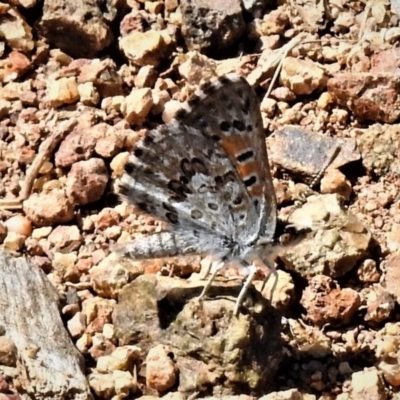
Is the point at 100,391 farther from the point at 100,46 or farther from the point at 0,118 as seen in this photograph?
the point at 100,46

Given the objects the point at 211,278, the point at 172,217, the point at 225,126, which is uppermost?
the point at 225,126

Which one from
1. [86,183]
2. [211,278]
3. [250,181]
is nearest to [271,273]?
[211,278]

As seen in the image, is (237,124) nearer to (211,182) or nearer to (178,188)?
(211,182)

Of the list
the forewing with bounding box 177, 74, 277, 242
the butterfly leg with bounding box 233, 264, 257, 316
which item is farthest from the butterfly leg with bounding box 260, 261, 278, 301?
the forewing with bounding box 177, 74, 277, 242

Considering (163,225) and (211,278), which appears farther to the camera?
(163,225)

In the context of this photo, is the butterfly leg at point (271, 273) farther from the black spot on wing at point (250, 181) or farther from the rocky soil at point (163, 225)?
the black spot on wing at point (250, 181)

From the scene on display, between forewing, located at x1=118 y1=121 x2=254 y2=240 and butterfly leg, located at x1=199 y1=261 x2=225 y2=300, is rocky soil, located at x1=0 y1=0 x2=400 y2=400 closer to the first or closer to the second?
butterfly leg, located at x1=199 y1=261 x2=225 y2=300
